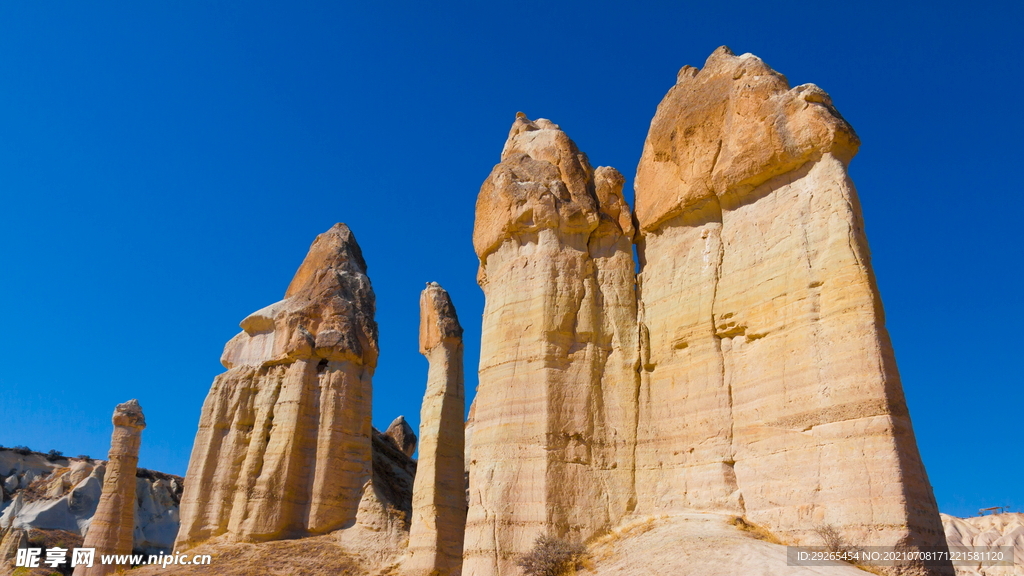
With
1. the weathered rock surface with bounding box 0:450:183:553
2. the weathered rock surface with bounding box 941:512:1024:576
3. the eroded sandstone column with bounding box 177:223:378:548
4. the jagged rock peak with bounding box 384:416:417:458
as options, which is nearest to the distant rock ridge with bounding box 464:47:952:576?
the eroded sandstone column with bounding box 177:223:378:548

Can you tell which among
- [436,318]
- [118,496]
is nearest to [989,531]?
[436,318]

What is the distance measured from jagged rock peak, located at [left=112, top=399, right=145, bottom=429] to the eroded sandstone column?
3555 mm

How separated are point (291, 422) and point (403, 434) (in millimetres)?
13190

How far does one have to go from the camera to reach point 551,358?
46.5 ft

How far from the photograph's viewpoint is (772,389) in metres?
11.4

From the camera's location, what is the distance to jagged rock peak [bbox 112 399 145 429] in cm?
2903

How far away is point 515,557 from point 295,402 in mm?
14897

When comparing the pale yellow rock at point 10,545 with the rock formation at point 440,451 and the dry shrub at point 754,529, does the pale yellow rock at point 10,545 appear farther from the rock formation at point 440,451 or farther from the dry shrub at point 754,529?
the dry shrub at point 754,529

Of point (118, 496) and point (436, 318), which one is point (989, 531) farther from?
point (118, 496)

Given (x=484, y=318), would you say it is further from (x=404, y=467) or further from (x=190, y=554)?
(x=404, y=467)

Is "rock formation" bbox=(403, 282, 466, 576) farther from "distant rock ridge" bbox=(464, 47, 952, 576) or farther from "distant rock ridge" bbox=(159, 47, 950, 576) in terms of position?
"distant rock ridge" bbox=(464, 47, 952, 576)

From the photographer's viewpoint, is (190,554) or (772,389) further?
(190,554)

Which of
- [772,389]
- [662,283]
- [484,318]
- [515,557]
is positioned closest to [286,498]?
[484,318]

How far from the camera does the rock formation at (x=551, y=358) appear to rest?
13156 millimetres
